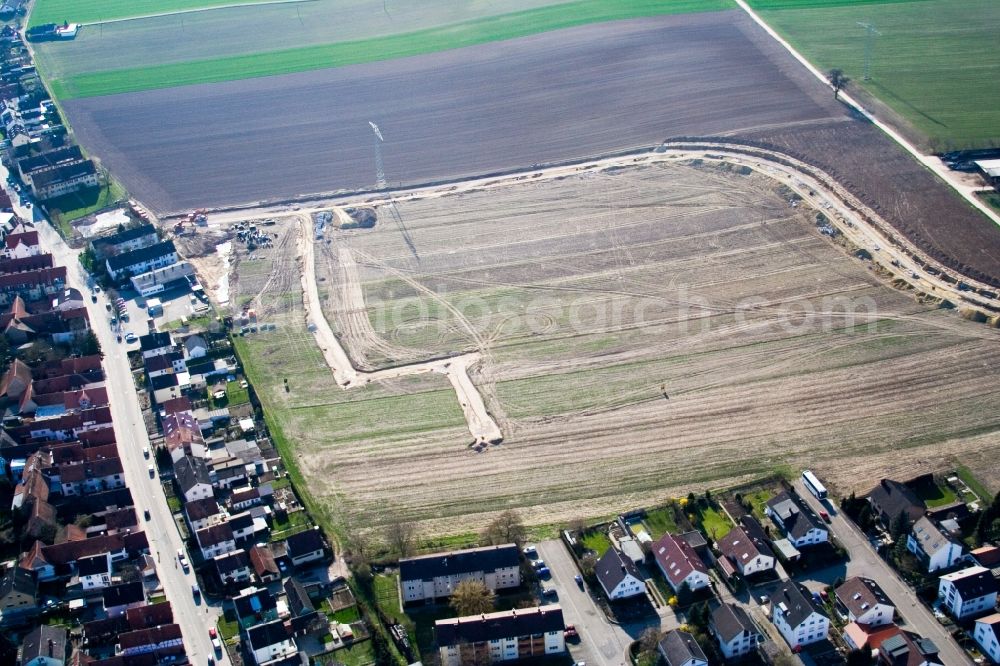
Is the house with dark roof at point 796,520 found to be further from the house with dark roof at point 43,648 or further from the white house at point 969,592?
the house with dark roof at point 43,648

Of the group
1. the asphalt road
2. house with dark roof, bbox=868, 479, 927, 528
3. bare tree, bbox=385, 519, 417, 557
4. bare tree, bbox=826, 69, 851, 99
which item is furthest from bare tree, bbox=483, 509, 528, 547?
bare tree, bbox=826, 69, 851, 99

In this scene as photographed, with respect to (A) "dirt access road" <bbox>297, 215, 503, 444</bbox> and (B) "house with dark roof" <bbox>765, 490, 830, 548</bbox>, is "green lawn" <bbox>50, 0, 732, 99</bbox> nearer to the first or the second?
(A) "dirt access road" <bbox>297, 215, 503, 444</bbox>

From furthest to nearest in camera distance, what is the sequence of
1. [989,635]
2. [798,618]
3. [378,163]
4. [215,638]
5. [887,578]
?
[378,163] < [887,578] < [215,638] < [798,618] < [989,635]

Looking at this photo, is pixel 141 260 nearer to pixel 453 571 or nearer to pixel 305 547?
pixel 305 547

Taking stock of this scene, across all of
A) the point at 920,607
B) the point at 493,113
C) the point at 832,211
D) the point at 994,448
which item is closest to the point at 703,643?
the point at 920,607

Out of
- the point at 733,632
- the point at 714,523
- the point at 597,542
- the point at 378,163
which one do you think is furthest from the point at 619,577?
the point at 378,163

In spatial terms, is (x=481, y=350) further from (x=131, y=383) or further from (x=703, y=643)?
(x=703, y=643)
